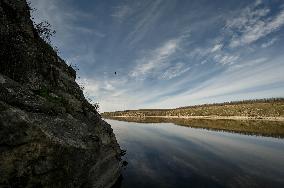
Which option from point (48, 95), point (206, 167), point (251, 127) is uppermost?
point (48, 95)

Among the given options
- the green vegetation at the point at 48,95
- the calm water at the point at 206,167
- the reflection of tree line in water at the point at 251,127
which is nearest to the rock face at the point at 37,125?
the green vegetation at the point at 48,95

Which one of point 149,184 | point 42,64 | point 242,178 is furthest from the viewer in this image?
point 242,178

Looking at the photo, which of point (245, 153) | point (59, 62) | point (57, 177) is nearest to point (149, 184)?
point (57, 177)

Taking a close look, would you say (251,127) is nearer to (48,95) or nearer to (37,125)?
(48,95)

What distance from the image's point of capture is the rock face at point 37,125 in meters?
11.7

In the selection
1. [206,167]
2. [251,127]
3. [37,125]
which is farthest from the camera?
[251,127]

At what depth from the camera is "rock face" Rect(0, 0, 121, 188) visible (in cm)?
1168

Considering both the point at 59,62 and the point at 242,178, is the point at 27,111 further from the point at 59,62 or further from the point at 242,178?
the point at 242,178

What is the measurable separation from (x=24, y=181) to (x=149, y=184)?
511 inches

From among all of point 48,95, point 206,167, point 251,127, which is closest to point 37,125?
point 48,95

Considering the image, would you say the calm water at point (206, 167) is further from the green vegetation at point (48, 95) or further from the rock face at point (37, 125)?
the green vegetation at point (48, 95)

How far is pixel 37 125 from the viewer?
1247 centimetres

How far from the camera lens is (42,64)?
18.9m

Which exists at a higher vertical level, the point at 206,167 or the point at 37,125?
the point at 37,125
